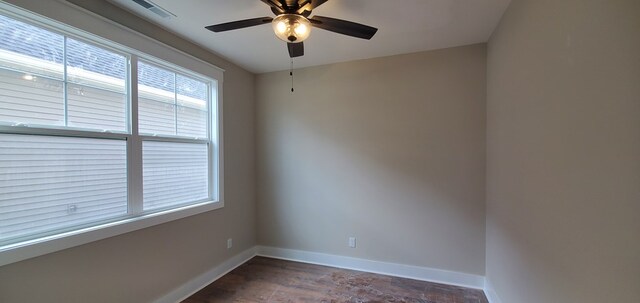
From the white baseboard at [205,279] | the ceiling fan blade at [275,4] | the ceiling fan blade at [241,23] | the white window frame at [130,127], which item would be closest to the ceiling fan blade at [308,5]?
the ceiling fan blade at [275,4]

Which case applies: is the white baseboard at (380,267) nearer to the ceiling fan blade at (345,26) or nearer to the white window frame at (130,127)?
the white window frame at (130,127)

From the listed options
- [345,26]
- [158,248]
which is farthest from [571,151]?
[158,248]

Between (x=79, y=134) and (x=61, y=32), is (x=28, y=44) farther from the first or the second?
(x=79, y=134)

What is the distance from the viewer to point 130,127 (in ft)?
7.12

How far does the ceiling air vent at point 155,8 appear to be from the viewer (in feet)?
6.51

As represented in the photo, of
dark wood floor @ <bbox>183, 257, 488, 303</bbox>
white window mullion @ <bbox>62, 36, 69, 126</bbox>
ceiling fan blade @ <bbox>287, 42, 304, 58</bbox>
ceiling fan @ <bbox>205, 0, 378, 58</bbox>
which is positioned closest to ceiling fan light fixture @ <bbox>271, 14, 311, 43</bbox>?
ceiling fan @ <bbox>205, 0, 378, 58</bbox>

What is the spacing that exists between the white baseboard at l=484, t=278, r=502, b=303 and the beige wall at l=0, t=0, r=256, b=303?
2.94 meters

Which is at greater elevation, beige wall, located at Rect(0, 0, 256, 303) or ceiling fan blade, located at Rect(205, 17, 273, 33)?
ceiling fan blade, located at Rect(205, 17, 273, 33)

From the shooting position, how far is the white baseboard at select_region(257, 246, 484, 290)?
2797 mm

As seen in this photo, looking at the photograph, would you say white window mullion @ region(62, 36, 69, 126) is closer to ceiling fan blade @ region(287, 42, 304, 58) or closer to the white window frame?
the white window frame

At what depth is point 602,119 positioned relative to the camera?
1028 mm

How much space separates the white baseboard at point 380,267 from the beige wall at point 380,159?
8 centimetres

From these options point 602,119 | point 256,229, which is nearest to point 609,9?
point 602,119

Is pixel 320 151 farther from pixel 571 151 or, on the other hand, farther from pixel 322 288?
pixel 571 151
